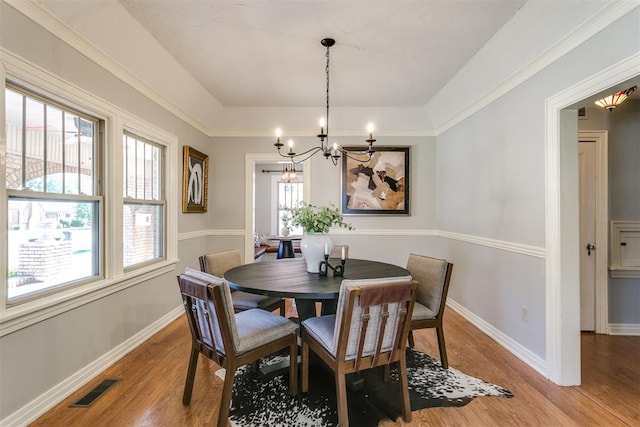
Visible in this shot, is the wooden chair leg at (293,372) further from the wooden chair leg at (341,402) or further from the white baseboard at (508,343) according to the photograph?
the white baseboard at (508,343)

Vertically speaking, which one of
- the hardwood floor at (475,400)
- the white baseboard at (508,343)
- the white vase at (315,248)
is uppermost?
the white vase at (315,248)

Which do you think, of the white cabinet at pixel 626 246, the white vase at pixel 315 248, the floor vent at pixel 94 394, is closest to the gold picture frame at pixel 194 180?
the floor vent at pixel 94 394

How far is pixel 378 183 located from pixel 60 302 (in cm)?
356

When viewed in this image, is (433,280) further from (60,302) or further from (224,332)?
(60,302)

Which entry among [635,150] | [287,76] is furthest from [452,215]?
[287,76]

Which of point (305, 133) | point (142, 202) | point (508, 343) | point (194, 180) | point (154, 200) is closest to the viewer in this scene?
point (508, 343)

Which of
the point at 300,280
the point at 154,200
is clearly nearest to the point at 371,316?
the point at 300,280

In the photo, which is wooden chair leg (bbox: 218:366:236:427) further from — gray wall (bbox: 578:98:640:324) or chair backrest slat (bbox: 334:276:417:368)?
gray wall (bbox: 578:98:640:324)

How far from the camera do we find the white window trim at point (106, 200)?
1.54m

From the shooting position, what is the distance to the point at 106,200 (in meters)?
2.30

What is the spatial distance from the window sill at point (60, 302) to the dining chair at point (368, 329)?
1.67m

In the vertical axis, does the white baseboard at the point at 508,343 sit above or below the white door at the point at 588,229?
below

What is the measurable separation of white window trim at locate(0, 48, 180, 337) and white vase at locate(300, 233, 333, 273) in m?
1.55

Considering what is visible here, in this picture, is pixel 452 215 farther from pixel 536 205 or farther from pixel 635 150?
pixel 635 150
